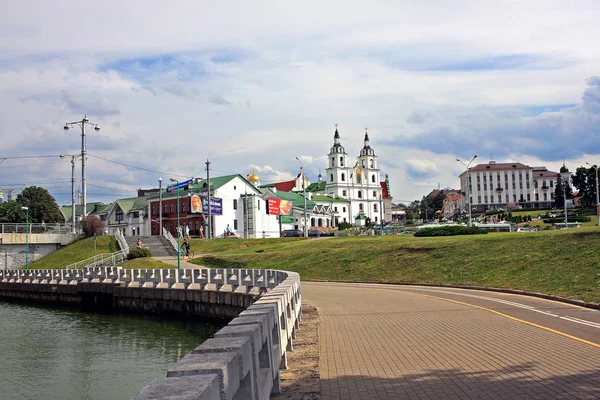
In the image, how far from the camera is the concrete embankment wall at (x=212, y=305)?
4.05 m

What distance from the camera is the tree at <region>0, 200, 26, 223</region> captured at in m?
97.3

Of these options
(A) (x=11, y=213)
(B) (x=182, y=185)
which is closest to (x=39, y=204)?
(A) (x=11, y=213)

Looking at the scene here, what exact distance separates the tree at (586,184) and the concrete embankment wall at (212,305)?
342ft

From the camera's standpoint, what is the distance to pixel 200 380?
12.3ft

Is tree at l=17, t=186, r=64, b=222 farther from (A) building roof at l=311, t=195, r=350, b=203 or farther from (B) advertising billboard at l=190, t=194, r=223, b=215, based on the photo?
(A) building roof at l=311, t=195, r=350, b=203

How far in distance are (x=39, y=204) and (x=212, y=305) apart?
86.1m

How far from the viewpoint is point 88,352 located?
22.5 metres

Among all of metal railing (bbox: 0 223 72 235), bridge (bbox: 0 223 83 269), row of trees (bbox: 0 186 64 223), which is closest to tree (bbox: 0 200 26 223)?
row of trees (bbox: 0 186 64 223)

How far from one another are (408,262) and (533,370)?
2698 cm

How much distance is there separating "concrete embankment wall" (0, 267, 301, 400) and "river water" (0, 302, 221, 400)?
4.75 ft

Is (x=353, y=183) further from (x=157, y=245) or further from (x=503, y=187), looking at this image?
(x=157, y=245)

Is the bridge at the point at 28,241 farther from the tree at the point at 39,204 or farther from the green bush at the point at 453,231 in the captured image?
the green bush at the point at 453,231

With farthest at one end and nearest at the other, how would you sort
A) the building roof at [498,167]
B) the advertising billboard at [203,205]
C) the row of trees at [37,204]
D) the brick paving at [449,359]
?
the building roof at [498,167] → the row of trees at [37,204] → the advertising billboard at [203,205] → the brick paving at [449,359]

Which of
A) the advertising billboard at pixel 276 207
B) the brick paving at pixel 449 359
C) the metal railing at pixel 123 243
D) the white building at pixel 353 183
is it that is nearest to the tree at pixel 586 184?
the white building at pixel 353 183
